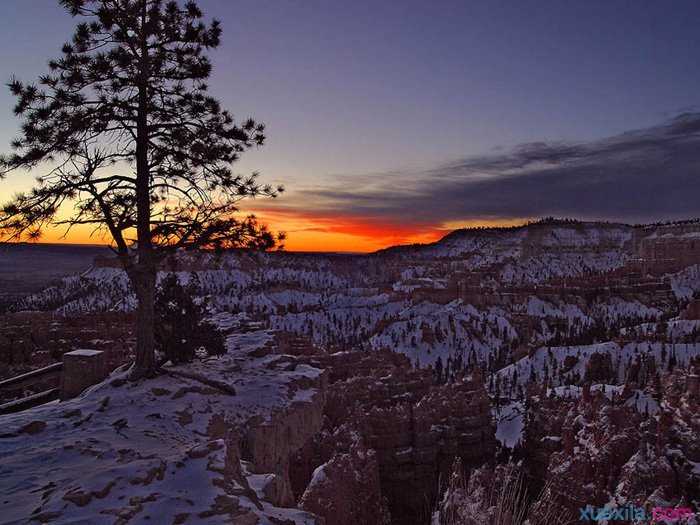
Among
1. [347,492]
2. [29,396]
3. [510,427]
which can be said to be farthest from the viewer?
[510,427]

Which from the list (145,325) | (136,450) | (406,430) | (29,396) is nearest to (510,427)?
(406,430)

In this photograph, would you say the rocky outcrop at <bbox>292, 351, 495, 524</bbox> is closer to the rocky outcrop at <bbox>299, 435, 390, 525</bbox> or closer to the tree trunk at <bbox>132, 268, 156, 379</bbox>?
the rocky outcrop at <bbox>299, 435, 390, 525</bbox>

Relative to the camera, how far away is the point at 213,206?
445 inches

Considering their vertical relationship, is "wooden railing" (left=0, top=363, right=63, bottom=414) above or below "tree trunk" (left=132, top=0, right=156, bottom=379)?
below

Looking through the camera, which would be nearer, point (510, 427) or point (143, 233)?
point (143, 233)

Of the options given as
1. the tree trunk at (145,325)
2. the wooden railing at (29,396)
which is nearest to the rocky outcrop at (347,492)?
the tree trunk at (145,325)

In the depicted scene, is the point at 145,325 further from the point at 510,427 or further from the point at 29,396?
the point at 510,427

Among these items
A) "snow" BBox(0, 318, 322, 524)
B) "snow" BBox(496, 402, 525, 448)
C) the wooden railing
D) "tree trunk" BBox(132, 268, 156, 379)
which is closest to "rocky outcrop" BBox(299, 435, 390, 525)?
"snow" BBox(0, 318, 322, 524)

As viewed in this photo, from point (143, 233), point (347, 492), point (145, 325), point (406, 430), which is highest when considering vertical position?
point (143, 233)

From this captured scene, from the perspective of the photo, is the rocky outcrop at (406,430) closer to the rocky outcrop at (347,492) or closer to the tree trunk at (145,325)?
the rocky outcrop at (347,492)

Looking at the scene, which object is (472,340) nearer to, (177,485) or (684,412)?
(684,412)

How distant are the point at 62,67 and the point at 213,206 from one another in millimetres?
4020

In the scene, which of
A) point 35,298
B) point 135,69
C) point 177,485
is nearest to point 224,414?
point 177,485

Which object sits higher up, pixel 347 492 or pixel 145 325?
pixel 145 325
